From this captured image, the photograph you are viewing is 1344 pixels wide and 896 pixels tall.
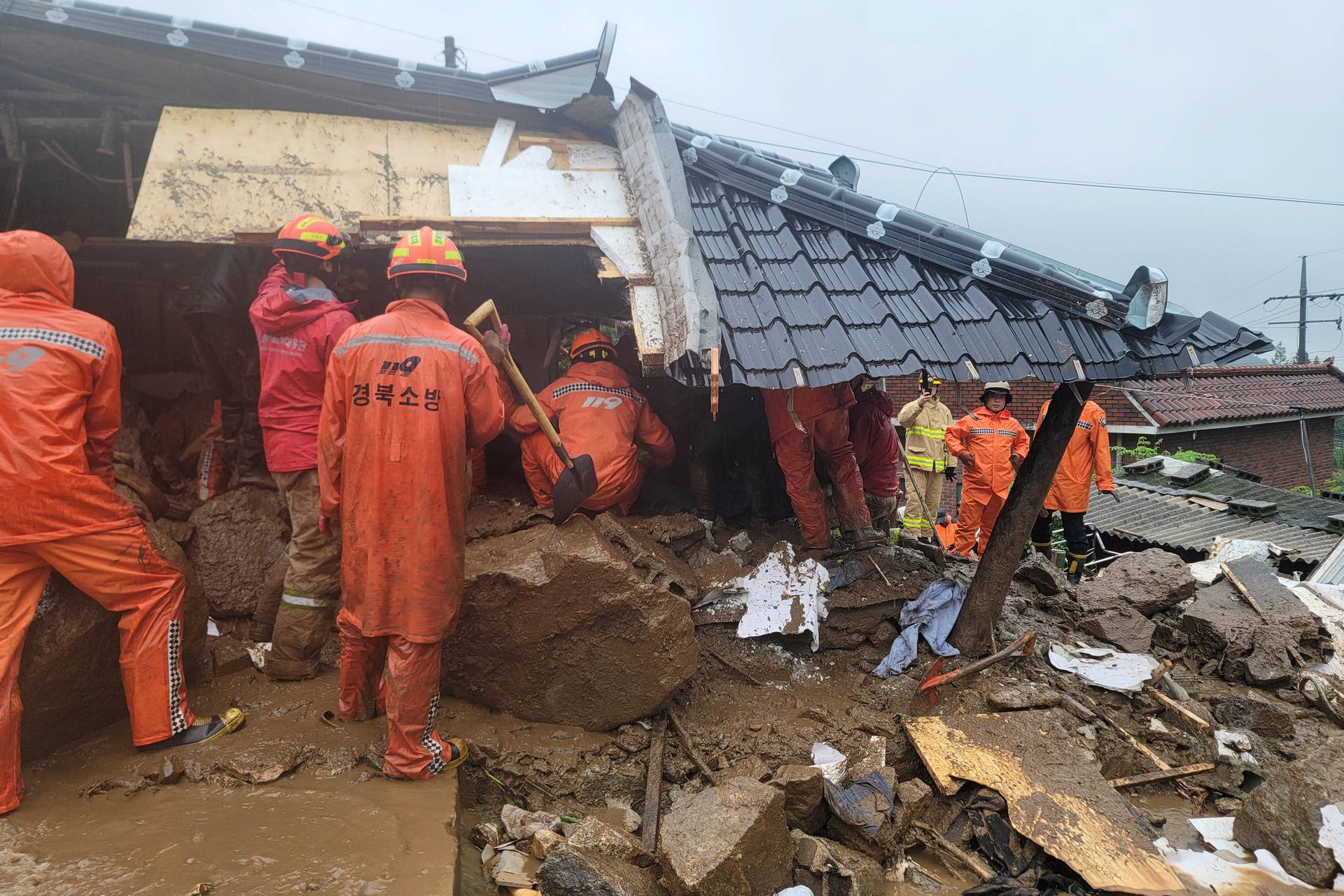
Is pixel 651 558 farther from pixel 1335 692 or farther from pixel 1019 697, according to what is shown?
pixel 1335 692

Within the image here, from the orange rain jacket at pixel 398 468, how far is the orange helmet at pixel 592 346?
154 centimetres

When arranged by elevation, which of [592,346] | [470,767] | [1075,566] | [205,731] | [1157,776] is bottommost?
[1157,776]

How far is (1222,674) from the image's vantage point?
5035mm

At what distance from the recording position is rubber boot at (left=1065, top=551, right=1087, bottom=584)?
24.7 feet

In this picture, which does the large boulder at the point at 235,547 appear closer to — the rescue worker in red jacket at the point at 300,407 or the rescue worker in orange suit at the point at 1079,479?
the rescue worker in red jacket at the point at 300,407

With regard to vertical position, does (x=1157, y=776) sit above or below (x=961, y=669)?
below

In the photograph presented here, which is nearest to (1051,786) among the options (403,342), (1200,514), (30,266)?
(403,342)

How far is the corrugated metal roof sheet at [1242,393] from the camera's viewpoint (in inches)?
577

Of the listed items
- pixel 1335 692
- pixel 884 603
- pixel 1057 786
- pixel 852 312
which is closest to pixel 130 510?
pixel 852 312

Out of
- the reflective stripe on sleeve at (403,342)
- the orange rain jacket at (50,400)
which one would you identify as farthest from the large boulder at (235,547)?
the reflective stripe on sleeve at (403,342)

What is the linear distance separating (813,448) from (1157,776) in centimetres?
271

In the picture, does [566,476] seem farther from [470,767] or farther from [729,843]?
[729,843]

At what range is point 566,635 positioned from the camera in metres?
3.72

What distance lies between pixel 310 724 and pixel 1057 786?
3625 millimetres
